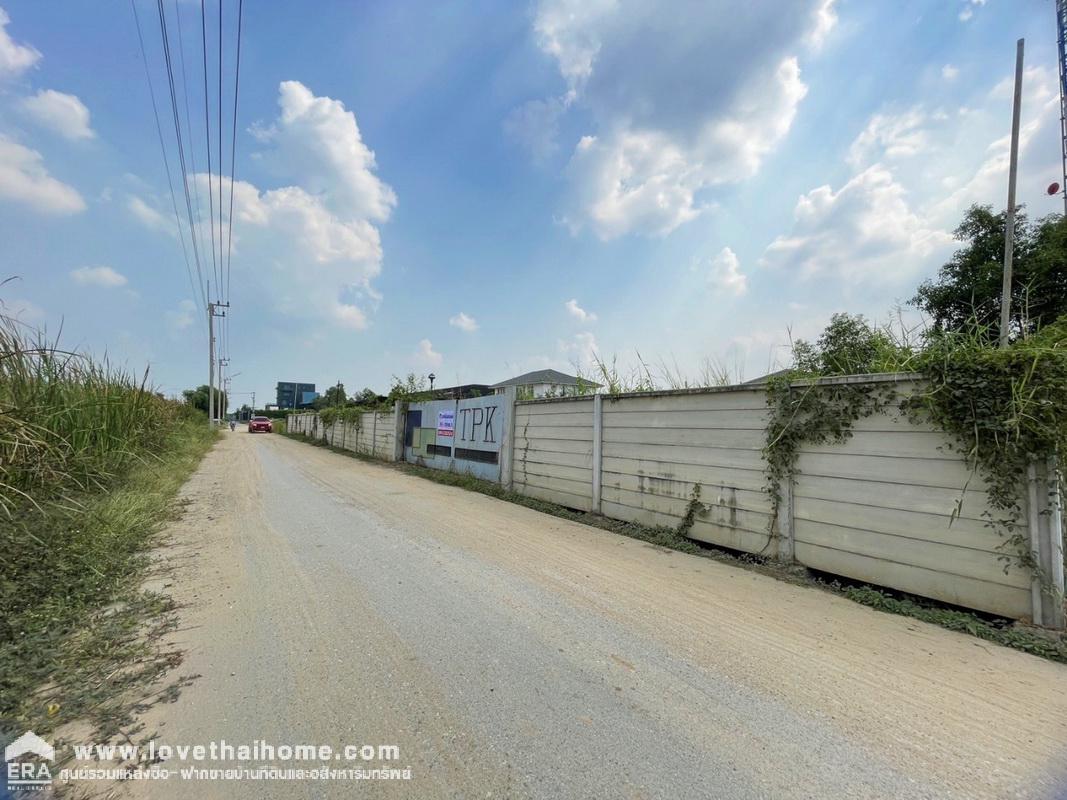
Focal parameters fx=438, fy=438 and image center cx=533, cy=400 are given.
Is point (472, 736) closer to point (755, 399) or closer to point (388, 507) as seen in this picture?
point (755, 399)

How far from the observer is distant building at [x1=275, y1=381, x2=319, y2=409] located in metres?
63.5

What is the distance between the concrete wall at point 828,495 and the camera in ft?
9.56

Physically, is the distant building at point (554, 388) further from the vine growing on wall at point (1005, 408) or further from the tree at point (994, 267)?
the tree at point (994, 267)

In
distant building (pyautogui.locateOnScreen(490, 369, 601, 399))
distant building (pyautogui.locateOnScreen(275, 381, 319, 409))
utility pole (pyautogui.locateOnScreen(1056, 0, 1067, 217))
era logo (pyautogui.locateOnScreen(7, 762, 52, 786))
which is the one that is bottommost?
era logo (pyautogui.locateOnScreen(7, 762, 52, 786))

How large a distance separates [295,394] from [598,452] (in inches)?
2626

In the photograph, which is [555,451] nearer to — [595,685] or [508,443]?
[508,443]

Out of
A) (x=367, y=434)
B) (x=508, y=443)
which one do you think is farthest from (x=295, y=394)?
(x=508, y=443)

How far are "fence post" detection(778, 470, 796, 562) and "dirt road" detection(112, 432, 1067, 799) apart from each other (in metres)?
0.39

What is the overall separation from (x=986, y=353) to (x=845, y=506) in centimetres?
142

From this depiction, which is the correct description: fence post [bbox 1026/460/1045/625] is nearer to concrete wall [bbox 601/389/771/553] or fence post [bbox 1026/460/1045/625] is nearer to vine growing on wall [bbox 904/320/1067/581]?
vine growing on wall [bbox 904/320/1067/581]

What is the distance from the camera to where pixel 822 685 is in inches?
84.3

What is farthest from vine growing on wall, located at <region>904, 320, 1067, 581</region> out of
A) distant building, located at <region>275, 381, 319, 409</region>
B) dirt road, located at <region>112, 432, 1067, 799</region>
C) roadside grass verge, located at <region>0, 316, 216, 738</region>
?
distant building, located at <region>275, 381, 319, 409</region>

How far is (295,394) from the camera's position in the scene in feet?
206

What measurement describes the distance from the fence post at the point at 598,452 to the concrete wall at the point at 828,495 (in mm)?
15
